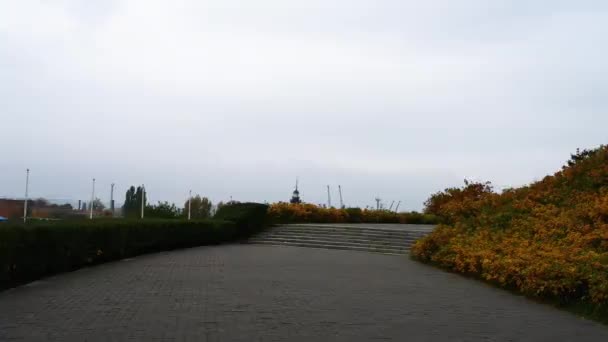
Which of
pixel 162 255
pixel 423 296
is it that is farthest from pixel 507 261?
pixel 162 255

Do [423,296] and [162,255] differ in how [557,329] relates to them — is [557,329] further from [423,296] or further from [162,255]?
[162,255]

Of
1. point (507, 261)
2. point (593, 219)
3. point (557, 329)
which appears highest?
point (593, 219)

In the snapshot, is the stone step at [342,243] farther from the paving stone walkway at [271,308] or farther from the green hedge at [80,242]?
the paving stone walkway at [271,308]

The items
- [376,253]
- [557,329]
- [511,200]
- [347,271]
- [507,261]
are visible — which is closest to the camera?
[557,329]

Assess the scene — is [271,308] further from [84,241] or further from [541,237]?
[541,237]

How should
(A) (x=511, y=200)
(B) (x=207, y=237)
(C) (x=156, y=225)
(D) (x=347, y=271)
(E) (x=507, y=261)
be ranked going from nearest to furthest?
(E) (x=507, y=261), (D) (x=347, y=271), (A) (x=511, y=200), (C) (x=156, y=225), (B) (x=207, y=237)

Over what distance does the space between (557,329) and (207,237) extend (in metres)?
15.1

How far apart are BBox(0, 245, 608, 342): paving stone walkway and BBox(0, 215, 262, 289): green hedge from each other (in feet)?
1.17

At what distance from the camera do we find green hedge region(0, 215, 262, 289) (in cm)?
941

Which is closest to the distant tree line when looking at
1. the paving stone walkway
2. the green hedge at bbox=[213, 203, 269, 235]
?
the green hedge at bbox=[213, 203, 269, 235]

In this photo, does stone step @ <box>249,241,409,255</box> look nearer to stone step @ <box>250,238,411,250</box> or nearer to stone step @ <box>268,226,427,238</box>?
stone step @ <box>250,238,411,250</box>

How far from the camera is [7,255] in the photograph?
906 centimetres

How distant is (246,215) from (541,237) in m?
13.7

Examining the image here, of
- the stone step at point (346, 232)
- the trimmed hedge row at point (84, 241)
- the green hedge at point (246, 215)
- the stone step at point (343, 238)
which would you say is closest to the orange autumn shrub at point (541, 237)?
the stone step at point (343, 238)
